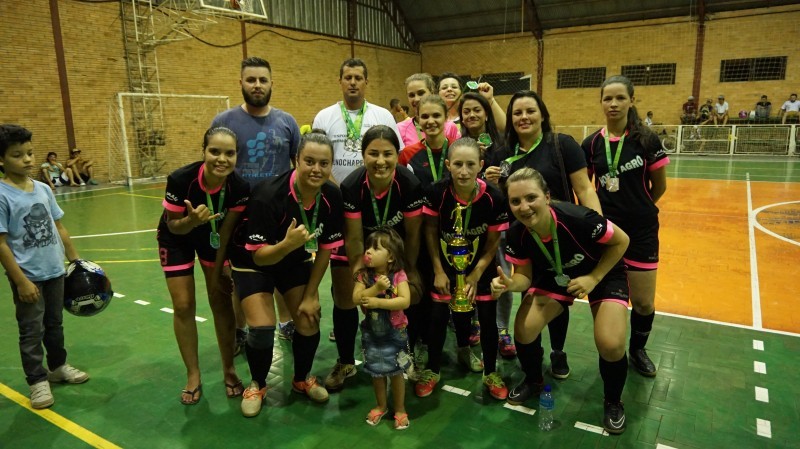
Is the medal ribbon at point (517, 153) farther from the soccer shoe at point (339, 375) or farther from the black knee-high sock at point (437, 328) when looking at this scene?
the soccer shoe at point (339, 375)

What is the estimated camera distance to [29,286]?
3357mm

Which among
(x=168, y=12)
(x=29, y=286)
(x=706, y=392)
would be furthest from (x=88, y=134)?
(x=706, y=392)

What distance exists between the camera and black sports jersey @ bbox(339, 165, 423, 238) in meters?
3.53

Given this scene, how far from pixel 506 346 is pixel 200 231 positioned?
2.59m

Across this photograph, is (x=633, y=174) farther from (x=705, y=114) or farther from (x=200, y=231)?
(x=705, y=114)

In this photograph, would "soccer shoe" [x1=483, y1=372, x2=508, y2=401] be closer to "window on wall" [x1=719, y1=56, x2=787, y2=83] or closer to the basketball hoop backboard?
the basketball hoop backboard

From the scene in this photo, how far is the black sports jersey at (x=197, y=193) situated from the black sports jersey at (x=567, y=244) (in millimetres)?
1855

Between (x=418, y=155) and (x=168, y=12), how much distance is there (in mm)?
16537

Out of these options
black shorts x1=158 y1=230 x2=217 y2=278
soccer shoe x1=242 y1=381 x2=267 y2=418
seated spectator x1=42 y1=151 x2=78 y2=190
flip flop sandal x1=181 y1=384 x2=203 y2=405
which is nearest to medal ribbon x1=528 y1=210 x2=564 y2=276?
soccer shoe x1=242 y1=381 x2=267 y2=418

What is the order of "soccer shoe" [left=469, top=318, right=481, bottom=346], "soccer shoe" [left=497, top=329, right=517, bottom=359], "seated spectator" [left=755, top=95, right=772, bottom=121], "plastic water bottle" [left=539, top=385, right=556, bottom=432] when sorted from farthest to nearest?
"seated spectator" [left=755, top=95, right=772, bottom=121] → "soccer shoe" [left=469, top=318, right=481, bottom=346] → "soccer shoe" [left=497, top=329, right=517, bottom=359] → "plastic water bottle" [left=539, top=385, right=556, bottom=432]

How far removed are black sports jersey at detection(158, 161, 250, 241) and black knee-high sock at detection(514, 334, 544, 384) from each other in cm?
213

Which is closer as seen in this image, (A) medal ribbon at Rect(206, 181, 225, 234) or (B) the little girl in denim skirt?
(B) the little girl in denim skirt

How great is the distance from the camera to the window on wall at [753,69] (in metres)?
21.0

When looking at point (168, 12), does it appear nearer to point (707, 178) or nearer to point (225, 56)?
point (225, 56)
